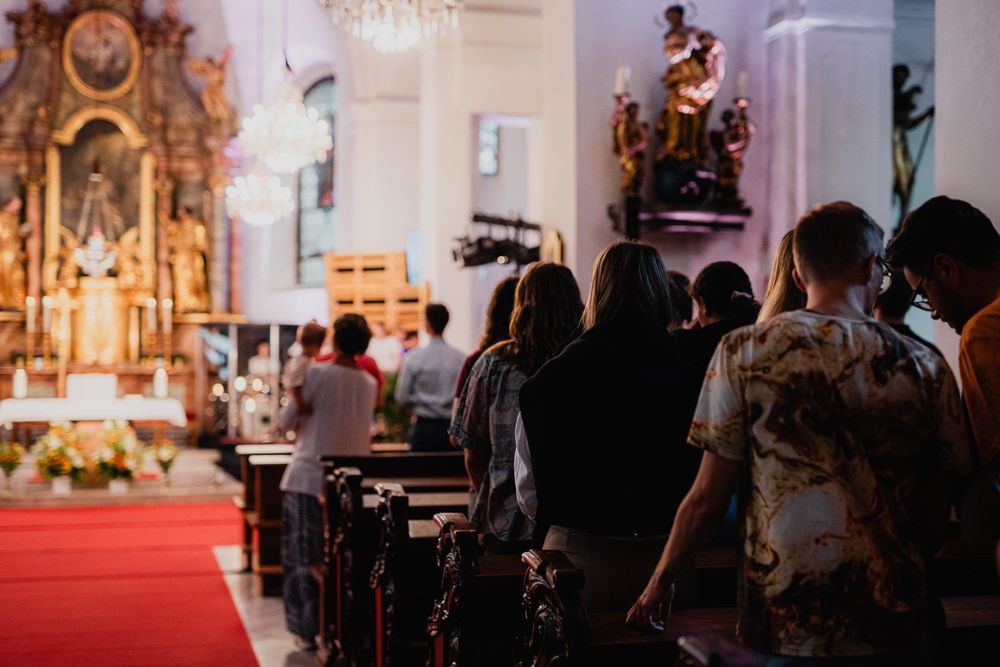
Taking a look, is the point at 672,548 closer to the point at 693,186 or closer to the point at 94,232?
the point at 693,186

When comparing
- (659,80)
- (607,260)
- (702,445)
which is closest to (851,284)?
(702,445)

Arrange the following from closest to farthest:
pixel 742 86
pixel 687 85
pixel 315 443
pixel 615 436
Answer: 1. pixel 615 436
2. pixel 315 443
3. pixel 742 86
4. pixel 687 85

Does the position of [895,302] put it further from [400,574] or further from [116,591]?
[116,591]

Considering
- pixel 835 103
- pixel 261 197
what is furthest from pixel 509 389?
pixel 261 197

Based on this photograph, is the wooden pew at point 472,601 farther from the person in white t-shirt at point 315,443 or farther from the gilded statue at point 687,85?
the gilded statue at point 687,85

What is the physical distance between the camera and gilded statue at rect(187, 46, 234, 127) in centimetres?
2131

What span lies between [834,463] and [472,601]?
5.05 ft

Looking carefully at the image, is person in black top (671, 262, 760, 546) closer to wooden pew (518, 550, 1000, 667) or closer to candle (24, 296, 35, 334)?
wooden pew (518, 550, 1000, 667)

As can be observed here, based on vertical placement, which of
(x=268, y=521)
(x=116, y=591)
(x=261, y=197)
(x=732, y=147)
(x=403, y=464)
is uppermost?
(x=261, y=197)

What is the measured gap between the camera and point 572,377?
3.09 meters

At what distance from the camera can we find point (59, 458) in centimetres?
1345

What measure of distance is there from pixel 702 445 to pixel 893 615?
43 centimetres

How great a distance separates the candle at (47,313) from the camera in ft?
65.6

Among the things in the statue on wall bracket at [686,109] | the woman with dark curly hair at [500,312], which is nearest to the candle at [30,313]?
the statue on wall bracket at [686,109]
